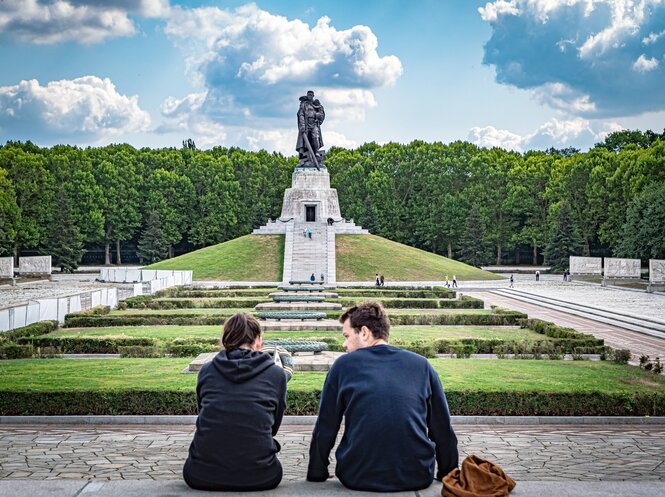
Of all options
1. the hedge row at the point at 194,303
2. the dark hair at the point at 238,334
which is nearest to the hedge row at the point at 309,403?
the dark hair at the point at 238,334

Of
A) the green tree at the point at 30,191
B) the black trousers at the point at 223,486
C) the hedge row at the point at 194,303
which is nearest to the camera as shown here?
the black trousers at the point at 223,486

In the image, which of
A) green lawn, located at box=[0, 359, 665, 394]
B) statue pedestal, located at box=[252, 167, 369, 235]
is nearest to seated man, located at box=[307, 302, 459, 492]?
green lawn, located at box=[0, 359, 665, 394]

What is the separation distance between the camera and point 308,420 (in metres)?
10.7

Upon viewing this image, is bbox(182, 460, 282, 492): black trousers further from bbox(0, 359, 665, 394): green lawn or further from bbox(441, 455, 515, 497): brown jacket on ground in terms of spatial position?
bbox(0, 359, 665, 394): green lawn

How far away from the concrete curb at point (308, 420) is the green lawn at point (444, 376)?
1.49ft

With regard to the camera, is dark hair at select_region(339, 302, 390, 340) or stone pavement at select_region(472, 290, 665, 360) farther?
stone pavement at select_region(472, 290, 665, 360)

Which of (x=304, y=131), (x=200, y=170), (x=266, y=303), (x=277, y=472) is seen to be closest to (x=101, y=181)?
(x=200, y=170)

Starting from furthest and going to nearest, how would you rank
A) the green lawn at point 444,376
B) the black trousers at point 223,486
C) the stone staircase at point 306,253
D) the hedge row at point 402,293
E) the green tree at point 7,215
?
the green tree at point 7,215 → the stone staircase at point 306,253 → the hedge row at point 402,293 → the green lawn at point 444,376 → the black trousers at point 223,486

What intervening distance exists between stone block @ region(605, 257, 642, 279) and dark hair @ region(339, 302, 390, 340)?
4534 cm

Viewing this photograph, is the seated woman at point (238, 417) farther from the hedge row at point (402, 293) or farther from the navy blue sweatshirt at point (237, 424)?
the hedge row at point (402, 293)

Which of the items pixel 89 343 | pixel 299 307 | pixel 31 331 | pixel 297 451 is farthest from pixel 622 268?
pixel 297 451

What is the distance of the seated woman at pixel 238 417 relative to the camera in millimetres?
4805

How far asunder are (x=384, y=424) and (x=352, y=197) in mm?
69913

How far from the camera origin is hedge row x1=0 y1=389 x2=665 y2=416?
10.9 meters
